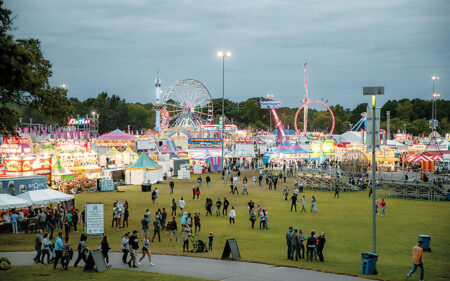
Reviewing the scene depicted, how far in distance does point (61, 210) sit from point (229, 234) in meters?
8.79

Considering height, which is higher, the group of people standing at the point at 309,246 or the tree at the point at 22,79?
the tree at the point at 22,79

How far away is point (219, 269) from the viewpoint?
1383 cm

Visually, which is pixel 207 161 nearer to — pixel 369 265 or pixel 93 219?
pixel 93 219

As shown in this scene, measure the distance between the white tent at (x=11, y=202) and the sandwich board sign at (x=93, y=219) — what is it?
141 inches

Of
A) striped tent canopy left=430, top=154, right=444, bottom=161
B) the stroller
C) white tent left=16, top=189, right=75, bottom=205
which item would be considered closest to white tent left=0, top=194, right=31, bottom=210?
white tent left=16, top=189, right=75, bottom=205

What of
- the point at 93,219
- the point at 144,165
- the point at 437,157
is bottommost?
the point at 93,219

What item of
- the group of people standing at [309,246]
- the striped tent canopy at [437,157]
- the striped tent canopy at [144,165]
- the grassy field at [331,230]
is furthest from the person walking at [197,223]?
the striped tent canopy at [437,157]

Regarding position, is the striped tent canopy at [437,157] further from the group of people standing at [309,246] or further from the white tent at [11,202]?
the white tent at [11,202]

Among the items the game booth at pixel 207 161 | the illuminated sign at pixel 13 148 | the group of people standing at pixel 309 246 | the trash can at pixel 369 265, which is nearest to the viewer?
the trash can at pixel 369 265

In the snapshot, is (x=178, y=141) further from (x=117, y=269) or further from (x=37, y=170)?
(x=117, y=269)

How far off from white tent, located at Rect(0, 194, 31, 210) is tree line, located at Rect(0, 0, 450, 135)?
10.1 feet

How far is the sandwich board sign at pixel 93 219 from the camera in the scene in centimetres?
1848

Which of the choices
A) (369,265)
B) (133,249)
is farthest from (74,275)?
(369,265)

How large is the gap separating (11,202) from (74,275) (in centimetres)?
857
